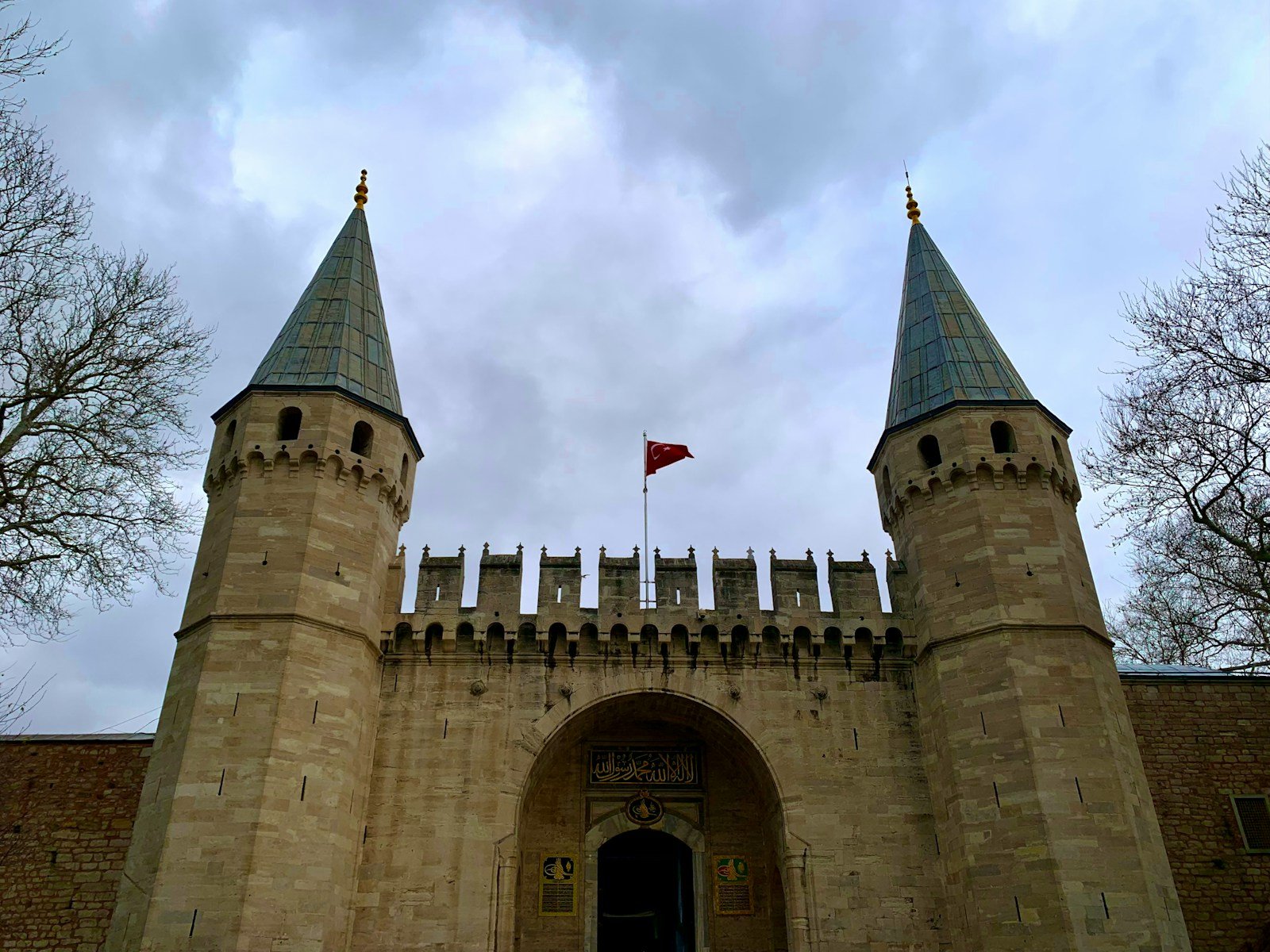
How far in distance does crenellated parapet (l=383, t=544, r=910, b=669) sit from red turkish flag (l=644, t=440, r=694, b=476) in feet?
10.7

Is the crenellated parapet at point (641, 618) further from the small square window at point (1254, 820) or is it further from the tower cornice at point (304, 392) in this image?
the small square window at point (1254, 820)

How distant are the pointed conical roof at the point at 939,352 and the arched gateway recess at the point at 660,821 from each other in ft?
26.3

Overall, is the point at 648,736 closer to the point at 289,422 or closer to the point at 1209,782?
the point at 289,422

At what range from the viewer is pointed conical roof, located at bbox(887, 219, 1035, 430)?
20547mm

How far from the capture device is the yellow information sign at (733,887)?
61.0 feet

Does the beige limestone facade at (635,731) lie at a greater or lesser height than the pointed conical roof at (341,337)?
lesser

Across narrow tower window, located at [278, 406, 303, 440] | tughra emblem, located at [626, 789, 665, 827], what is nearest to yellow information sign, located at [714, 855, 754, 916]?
tughra emblem, located at [626, 789, 665, 827]

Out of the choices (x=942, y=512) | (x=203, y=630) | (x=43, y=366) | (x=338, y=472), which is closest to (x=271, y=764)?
(x=203, y=630)

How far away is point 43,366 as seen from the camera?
43.7 ft

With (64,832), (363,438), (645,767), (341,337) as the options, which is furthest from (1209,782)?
(64,832)

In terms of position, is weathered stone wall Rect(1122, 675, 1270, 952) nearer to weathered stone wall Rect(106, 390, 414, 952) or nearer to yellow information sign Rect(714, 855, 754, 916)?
yellow information sign Rect(714, 855, 754, 916)

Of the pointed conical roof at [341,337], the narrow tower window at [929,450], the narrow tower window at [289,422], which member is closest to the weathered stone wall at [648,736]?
the narrow tower window at [929,450]

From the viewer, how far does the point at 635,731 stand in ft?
65.8

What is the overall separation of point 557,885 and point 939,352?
13.7 m
